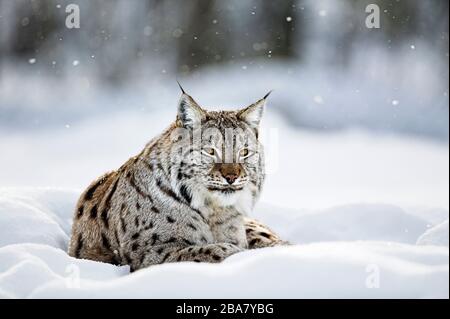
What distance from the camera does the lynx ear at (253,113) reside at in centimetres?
477

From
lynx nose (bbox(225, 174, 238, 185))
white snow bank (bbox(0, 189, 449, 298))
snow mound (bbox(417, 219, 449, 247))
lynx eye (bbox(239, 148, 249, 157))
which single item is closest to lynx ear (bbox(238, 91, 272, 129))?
lynx eye (bbox(239, 148, 249, 157))

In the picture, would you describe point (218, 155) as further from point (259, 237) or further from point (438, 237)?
point (438, 237)

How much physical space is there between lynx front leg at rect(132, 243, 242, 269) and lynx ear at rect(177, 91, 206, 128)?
2.62 ft

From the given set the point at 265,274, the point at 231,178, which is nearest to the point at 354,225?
the point at 231,178

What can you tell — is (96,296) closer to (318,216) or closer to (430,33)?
(318,216)

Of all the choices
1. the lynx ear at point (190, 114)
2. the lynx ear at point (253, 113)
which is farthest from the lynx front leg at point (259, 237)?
the lynx ear at point (190, 114)

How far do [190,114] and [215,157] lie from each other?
1.12ft

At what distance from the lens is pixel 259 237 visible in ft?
16.9

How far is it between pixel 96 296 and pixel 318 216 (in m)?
3.07

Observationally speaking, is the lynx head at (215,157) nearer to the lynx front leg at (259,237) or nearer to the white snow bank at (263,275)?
the lynx front leg at (259,237)

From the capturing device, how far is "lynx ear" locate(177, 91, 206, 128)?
15.1ft

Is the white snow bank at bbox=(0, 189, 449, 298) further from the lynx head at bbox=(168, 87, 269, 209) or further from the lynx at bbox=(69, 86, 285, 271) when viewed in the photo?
the lynx head at bbox=(168, 87, 269, 209)
